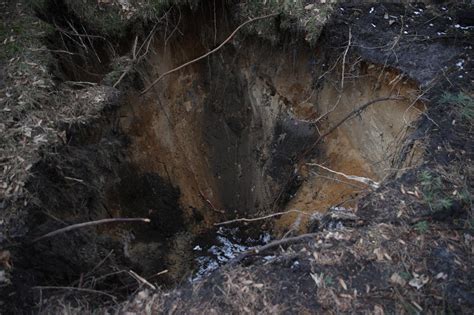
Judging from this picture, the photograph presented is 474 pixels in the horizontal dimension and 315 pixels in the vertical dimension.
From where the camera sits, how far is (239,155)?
5645 millimetres

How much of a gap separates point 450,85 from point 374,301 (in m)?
2.33

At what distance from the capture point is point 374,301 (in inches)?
107

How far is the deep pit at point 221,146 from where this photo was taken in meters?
4.11

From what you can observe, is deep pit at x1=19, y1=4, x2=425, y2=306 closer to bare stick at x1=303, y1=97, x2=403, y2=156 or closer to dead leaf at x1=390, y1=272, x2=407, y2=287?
bare stick at x1=303, y1=97, x2=403, y2=156

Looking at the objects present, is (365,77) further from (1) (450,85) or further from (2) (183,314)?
(2) (183,314)

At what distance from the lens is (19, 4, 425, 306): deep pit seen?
162 inches

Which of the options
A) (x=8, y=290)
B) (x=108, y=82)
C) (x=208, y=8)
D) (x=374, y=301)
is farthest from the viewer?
(x=208, y=8)

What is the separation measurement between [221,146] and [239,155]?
29 centimetres

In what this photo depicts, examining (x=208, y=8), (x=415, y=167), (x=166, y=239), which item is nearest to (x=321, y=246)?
(x=415, y=167)

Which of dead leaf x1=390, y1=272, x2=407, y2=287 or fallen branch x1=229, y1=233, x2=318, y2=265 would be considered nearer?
dead leaf x1=390, y1=272, x2=407, y2=287

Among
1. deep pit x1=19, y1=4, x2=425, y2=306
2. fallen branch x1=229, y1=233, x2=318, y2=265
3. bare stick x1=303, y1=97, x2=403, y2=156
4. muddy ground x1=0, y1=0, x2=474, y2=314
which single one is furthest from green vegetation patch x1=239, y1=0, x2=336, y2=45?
fallen branch x1=229, y1=233, x2=318, y2=265

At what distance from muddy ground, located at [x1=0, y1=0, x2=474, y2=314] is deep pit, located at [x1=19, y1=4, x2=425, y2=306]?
20mm

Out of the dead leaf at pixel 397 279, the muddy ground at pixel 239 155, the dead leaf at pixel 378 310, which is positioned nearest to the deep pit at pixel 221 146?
the muddy ground at pixel 239 155

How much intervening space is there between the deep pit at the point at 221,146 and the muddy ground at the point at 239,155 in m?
0.02
